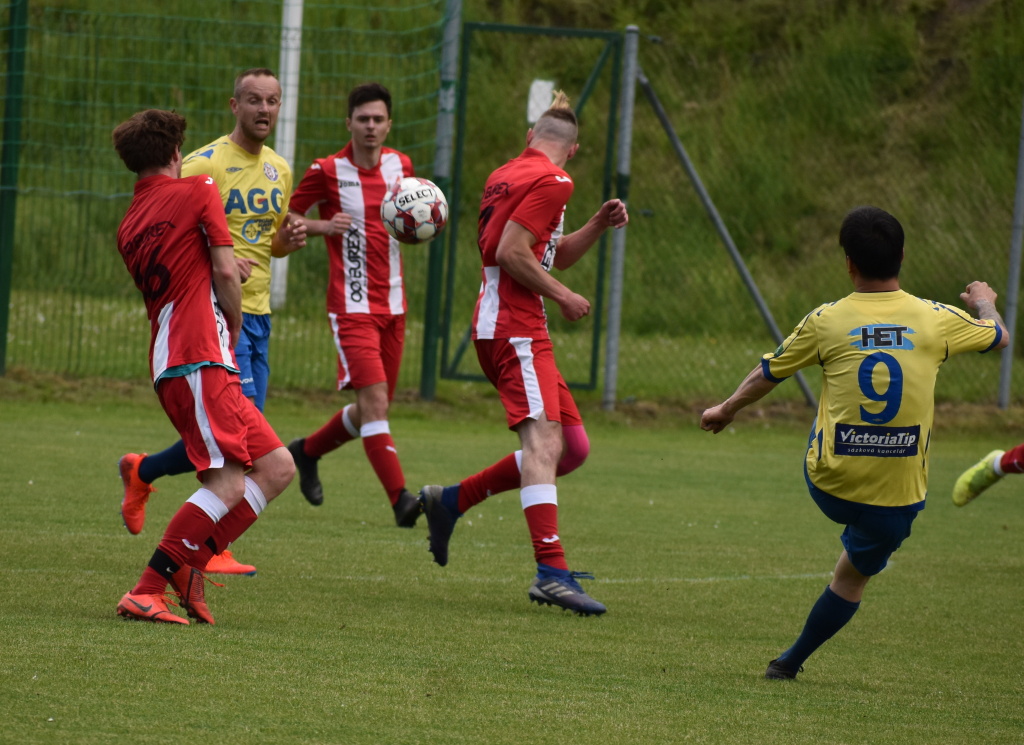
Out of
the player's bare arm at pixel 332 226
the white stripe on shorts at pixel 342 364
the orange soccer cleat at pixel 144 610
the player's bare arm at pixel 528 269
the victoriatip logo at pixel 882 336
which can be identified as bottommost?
the orange soccer cleat at pixel 144 610

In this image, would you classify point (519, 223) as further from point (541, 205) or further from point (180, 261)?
point (180, 261)

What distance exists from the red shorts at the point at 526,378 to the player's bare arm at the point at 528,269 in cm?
23

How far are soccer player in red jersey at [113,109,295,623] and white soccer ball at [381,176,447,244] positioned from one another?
2.27 metres

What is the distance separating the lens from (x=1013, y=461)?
21.4 ft

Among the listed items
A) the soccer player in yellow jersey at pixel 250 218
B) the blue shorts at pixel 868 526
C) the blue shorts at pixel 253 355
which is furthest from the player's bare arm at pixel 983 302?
the blue shorts at pixel 253 355

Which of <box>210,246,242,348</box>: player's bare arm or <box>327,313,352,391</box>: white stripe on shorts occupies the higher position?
<box>210,246,242,348</box>: player's bare arm

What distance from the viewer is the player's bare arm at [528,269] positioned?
5.65 m

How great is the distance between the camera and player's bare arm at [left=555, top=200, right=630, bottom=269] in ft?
19.3

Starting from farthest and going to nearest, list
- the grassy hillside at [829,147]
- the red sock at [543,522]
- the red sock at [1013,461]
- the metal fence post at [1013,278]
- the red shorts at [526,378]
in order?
the grassy hillside at [829,147]
the metal fence post at [1013,278]
the red sock at [1013,461]
the red shorts at [526,378]
the red sock at [543,522]

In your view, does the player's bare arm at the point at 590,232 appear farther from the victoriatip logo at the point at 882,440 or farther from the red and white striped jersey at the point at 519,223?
the victoriatip logo at the point at 882,440

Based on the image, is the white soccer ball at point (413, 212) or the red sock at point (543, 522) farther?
the white soccer ball at point (413, 212)

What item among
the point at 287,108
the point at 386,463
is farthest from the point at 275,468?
the point at 287,108

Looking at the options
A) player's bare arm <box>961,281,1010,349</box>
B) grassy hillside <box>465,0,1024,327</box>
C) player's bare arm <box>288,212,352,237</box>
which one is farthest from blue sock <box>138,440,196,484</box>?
grassy hillside <box>465,0,1024,327</box>

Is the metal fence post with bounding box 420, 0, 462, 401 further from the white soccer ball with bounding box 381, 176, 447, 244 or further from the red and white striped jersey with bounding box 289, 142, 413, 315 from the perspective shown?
the white soccer ball with bounding box 381, 176, 447, 244
